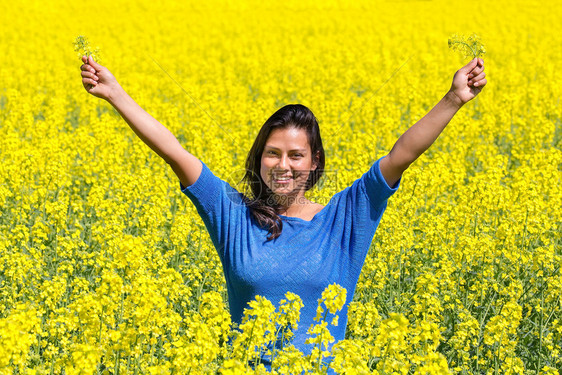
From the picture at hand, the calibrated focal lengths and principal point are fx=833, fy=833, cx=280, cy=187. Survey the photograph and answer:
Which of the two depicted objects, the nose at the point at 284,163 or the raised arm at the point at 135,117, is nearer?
the raised arm at the point at 135,117

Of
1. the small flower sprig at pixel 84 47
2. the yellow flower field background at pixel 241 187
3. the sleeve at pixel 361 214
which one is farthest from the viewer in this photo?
the yellow flower field background at pixel 241 187

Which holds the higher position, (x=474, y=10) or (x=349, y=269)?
(x=474, y=10)

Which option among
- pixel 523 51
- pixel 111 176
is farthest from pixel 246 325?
pixel 523 51

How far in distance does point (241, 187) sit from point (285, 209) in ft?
1.30

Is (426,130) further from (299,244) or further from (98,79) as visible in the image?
(98,79)

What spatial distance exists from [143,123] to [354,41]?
15.6 meters

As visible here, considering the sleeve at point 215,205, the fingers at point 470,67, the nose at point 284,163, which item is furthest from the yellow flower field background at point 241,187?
the fingers at point 470,67

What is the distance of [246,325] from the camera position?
2898 mm

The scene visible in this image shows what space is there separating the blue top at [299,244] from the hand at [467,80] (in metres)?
0.39

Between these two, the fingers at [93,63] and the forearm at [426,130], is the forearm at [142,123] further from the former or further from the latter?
the forearm at [426,130]

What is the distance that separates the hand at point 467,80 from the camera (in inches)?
116

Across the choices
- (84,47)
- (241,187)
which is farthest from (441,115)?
(84,47)

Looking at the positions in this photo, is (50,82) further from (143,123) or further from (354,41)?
(143,123)

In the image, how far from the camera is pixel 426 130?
2982 millimetres
